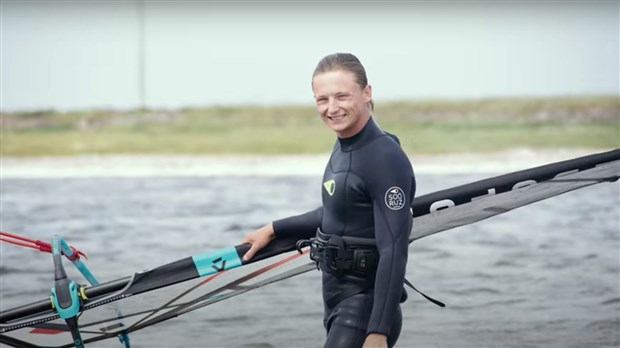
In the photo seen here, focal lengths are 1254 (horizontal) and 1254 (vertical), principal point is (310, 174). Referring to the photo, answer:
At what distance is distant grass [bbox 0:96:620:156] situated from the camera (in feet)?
124

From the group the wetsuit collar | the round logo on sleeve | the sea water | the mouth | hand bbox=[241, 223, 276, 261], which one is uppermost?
the mouth

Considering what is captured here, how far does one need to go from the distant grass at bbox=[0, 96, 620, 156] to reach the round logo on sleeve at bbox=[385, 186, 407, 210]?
3089 centimetres

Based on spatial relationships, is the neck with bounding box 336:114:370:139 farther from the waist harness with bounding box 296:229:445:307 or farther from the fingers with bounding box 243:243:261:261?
the fingers with bounding box 243:243:261:261

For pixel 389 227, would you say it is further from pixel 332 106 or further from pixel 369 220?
pixel 332 106

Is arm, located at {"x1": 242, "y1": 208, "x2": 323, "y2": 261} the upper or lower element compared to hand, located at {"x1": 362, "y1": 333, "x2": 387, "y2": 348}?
upper

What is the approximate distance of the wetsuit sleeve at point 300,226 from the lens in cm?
479

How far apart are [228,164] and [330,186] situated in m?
30.1

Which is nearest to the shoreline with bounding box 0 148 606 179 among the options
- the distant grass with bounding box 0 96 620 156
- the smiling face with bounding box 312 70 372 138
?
the distant grass with bounding box 0 96 620 156

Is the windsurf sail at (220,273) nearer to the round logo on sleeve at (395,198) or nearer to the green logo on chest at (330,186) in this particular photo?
the green logo on chest at (330,186)

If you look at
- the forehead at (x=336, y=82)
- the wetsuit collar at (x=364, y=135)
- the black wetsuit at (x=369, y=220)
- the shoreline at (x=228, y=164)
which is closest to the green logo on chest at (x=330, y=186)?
the black wetsuit at (x=369, y=220)

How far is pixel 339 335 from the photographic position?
14.3 ft

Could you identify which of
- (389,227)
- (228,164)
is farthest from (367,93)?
(228,164)

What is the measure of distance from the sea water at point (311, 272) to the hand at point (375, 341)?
5.01 m

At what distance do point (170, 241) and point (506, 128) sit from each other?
93.0ft
